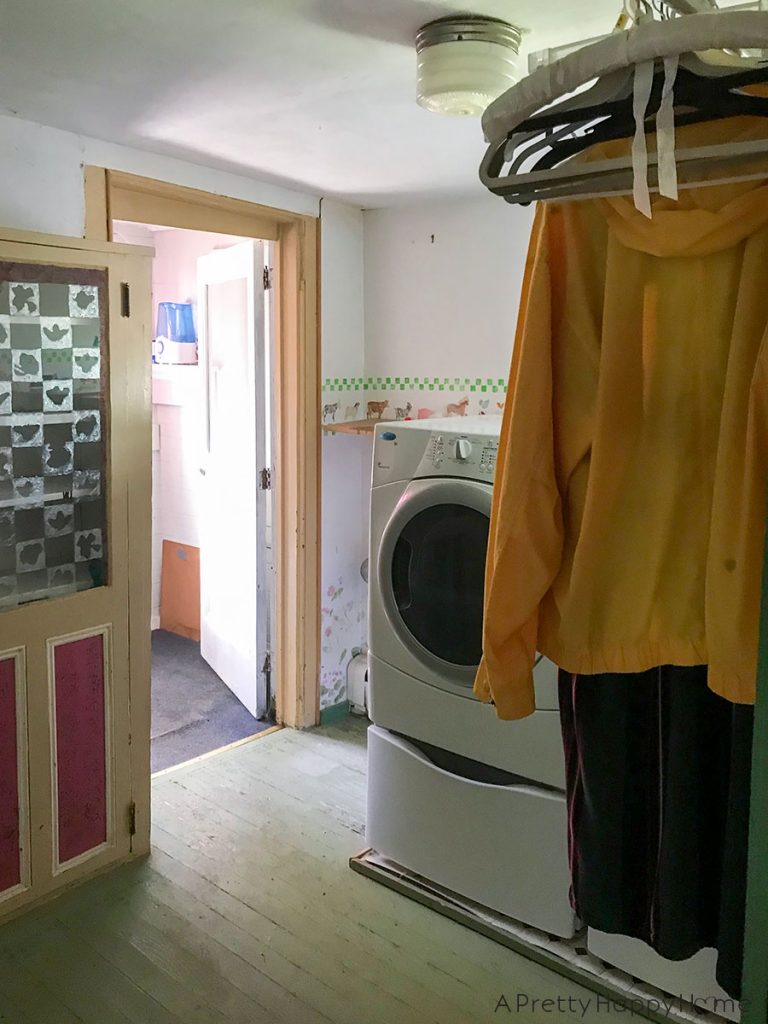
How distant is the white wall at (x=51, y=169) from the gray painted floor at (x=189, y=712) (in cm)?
187

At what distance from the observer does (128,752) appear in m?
2.38

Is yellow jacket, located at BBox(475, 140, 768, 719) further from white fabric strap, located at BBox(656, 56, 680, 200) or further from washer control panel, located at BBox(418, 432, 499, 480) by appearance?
washer control panel, located at BBox(418, 432, 499, 480)

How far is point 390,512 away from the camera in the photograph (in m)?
2.34

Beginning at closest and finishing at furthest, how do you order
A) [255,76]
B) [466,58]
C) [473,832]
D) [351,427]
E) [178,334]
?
[466,58], [255,76], [473,832], [351,427], [178,334]

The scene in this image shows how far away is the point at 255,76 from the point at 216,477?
202 cm

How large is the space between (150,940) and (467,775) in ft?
2.93

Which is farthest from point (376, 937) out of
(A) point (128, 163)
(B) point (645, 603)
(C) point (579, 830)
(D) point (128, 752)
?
(A) point (128, 163)

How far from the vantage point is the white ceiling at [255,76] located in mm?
1485

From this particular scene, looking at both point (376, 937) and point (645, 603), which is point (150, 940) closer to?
point (376, 937)

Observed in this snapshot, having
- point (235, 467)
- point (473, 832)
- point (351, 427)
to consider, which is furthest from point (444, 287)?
point (473, 832)

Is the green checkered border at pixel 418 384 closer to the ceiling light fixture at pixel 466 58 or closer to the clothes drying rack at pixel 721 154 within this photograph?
the ceiling light fixture at pixel 466 58

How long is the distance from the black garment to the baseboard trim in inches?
88.6

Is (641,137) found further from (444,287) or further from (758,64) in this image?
(444,287)

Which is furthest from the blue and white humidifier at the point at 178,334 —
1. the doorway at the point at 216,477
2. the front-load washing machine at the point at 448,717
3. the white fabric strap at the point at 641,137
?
the white fabric strap at the point at 641,137
